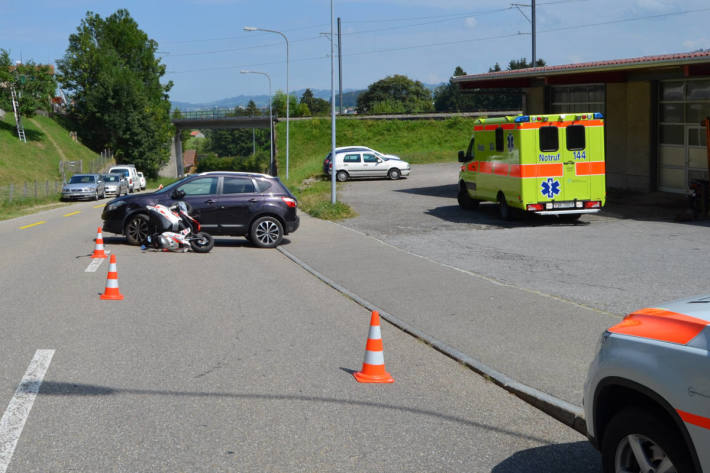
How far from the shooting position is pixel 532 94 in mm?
34562

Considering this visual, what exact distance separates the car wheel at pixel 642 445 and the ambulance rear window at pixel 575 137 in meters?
18.1

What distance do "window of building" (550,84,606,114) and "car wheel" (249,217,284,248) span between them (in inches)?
658

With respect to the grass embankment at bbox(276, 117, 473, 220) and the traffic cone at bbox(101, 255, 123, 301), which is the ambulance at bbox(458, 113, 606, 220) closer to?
the traffic cone at bbox(101, 255, 123, 301)

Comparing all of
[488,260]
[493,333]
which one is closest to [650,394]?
[493,333]

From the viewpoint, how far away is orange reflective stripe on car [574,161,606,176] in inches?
847

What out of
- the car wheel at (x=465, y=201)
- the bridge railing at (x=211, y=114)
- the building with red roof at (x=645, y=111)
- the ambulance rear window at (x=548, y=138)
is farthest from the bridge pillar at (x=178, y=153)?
the ambulance rear window at (x=548, y=138)

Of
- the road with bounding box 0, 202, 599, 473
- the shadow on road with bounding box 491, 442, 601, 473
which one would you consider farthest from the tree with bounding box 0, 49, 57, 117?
the shadow on road with bounding box 491, 442, 601, 473

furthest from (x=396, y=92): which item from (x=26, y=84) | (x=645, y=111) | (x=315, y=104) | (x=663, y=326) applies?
(x=663, y=326)

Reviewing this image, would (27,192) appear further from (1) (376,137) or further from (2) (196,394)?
(2) (196,394)

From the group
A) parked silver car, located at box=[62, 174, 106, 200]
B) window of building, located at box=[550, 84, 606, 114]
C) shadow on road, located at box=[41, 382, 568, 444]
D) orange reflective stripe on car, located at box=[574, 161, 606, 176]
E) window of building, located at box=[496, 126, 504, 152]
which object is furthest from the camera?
parked silver car, located at box=[62, 174, 106, 200]

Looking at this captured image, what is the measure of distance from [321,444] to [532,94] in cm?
3108

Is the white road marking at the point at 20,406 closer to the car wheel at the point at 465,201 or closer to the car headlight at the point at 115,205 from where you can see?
the car headlight at the point at 115,205

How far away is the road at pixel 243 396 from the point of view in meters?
5.15

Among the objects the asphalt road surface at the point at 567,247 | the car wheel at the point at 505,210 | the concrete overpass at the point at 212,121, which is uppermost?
the concrete overpass at the point at 212,121
